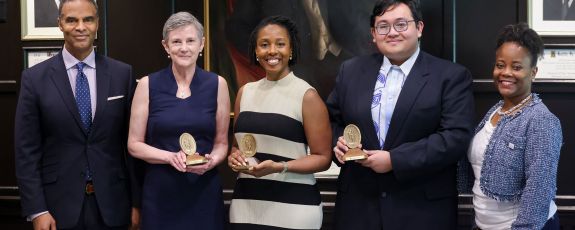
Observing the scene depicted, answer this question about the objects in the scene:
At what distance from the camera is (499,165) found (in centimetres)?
250

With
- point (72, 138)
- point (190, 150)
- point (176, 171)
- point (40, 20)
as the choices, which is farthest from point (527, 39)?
point (40, 20)

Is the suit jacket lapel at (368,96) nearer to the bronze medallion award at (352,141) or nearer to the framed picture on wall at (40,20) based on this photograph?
the bronze medallion award at (352,141)

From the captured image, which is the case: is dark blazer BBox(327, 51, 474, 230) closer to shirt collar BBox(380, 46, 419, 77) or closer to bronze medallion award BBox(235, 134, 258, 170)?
shirt collar BBox(380, 46, 419, 77)

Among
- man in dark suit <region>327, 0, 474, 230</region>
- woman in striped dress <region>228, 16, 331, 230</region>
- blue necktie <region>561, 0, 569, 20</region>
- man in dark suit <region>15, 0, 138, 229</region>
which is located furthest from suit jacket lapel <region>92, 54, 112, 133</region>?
blue necktie <region>561, 0, 569, 20</region>

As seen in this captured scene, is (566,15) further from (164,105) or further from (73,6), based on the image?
(73,6)

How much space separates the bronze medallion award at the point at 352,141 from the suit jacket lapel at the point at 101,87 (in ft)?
3.63

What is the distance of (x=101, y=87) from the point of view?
2857mm

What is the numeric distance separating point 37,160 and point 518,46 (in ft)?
6.93

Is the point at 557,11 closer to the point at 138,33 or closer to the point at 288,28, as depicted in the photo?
the point at 288,28

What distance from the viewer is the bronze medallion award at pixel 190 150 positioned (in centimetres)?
255

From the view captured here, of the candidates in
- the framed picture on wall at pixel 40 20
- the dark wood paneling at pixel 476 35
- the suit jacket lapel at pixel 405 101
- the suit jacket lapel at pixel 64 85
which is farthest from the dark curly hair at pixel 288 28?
the framed picture on wall at pixel 40 20

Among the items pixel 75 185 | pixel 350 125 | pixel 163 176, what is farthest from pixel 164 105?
pixel 350 125

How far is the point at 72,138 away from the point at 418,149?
1503 mm

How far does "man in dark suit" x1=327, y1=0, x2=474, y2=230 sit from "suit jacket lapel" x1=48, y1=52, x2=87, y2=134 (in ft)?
3.81
